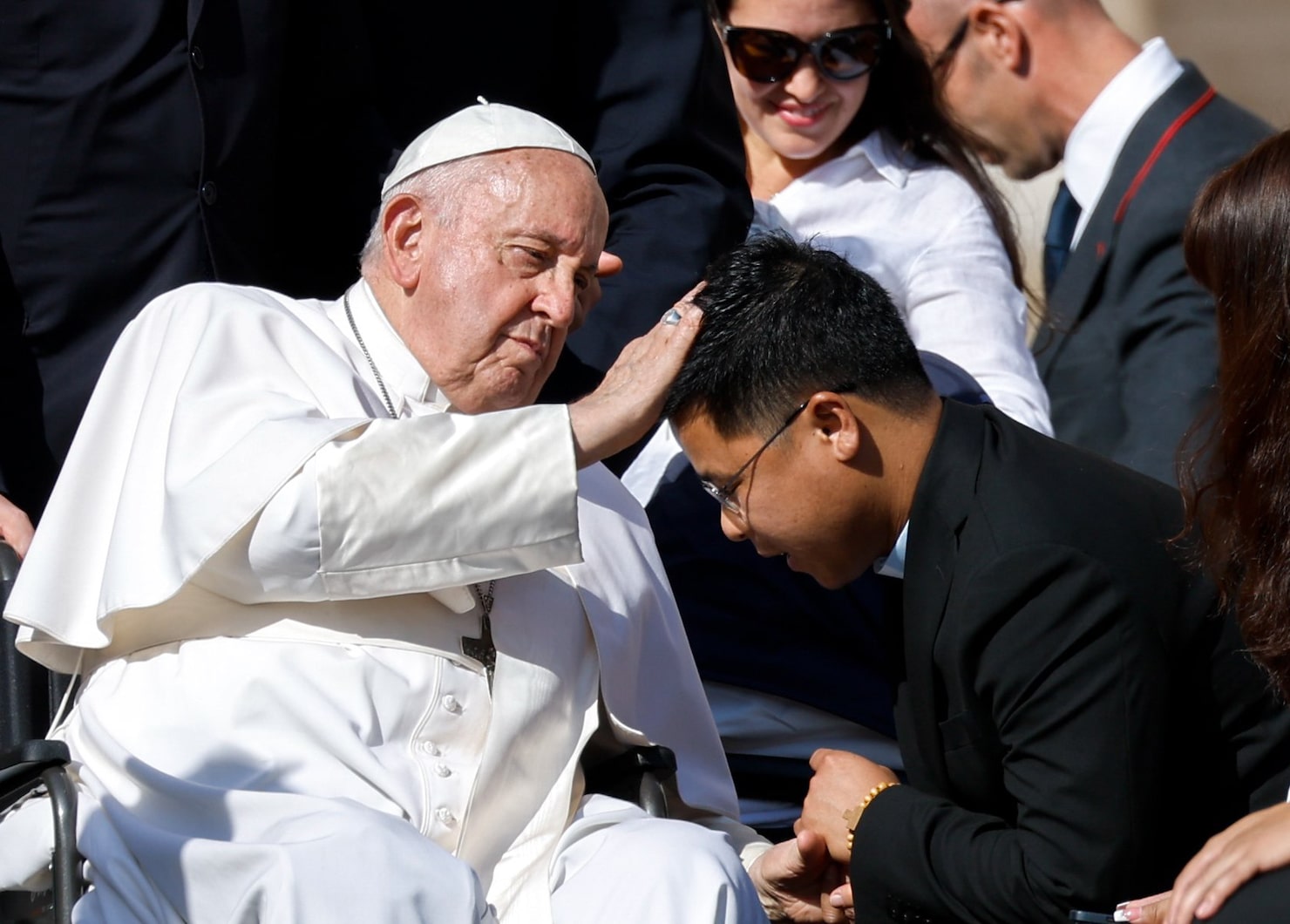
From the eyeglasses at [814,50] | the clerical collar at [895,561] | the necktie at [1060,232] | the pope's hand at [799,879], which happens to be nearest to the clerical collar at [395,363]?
the clerical collar at [895,561]

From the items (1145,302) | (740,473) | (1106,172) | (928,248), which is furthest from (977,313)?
(740,473)

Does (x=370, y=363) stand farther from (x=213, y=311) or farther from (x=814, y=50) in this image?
(x=814, y=50)

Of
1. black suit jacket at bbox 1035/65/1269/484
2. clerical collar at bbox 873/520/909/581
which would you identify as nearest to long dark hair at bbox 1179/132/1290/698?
clerical collar at bbox 873/520/909/581

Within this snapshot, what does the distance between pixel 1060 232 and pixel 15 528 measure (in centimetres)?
319

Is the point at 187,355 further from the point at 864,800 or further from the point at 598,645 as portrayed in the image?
the point at 864,800

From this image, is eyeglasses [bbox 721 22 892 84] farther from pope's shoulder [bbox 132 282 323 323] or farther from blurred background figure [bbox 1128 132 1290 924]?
blurred background figure [bbox 1128 132 1290 924]

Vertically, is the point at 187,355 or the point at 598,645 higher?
the point at 187,355

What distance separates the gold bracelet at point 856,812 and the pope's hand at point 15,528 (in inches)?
60.3

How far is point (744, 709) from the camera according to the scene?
4152 mm

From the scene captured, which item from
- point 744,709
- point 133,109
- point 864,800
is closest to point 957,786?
point 864,800

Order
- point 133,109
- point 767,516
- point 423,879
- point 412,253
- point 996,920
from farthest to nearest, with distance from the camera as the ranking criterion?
point 133,109
point 412,253
point 767,516
point 996,920
point 423,879

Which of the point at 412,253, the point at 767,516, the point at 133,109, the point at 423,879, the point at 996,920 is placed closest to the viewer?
the point at 423,879

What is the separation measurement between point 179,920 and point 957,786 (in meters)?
1.30

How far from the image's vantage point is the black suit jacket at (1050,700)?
3125 mm
